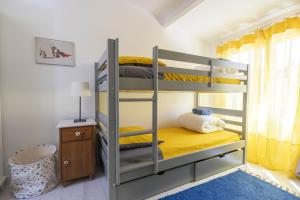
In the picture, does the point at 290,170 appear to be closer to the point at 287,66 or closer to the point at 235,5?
the point at 287,66

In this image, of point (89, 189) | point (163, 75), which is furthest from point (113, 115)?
point (89, 189)

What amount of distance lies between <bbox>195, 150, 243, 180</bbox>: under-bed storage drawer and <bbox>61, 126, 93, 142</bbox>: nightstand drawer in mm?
1468

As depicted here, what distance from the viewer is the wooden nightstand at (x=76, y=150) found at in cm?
187

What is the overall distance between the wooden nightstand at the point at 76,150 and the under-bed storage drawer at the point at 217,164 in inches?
55.6

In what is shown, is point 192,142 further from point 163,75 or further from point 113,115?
point 113,115

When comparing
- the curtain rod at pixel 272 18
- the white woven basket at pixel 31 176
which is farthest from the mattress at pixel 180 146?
the curtain rod at pixel 272 18

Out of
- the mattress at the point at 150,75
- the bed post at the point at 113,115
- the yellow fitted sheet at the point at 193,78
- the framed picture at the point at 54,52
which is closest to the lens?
the bed post at the point at 113,115

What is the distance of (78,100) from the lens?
7.75ft

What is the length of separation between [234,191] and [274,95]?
63.5 inches

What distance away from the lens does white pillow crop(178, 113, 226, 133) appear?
2495mm

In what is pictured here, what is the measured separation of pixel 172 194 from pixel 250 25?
3.03 meters

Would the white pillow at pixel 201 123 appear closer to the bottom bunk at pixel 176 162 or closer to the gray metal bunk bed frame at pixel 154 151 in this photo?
the bottom bunk at pixel 176 162

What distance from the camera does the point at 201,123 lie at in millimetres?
2490

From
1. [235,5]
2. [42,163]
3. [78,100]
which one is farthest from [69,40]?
[235,5]
